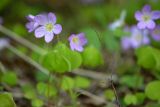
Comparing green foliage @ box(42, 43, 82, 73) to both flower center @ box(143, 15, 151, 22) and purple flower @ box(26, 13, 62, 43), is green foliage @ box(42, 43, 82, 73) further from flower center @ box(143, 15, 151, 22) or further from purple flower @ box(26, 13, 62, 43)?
flower center @ box(143, 15, 151, 22)

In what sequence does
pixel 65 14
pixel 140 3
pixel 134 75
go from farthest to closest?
1. pixel 65 14
2. pixel 140 3
3. pixel 134 75

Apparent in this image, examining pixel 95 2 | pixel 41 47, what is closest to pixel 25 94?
pixel 41 47

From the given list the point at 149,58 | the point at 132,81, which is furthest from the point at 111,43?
the point at 149,58

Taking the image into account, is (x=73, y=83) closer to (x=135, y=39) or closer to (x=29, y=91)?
(x=29, y=91)

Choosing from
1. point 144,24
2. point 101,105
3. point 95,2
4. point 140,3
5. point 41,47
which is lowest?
point 101,105

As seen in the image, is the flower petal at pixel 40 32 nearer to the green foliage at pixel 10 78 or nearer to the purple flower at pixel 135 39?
the green foliage at pixel 10 78

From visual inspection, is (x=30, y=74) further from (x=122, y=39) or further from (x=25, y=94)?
(x=122, y=39)

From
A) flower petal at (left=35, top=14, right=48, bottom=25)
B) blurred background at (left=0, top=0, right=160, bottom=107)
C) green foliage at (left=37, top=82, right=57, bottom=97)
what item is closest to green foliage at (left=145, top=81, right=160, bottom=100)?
blurred background at (left=0, top=0, right=160, bottom=107)
